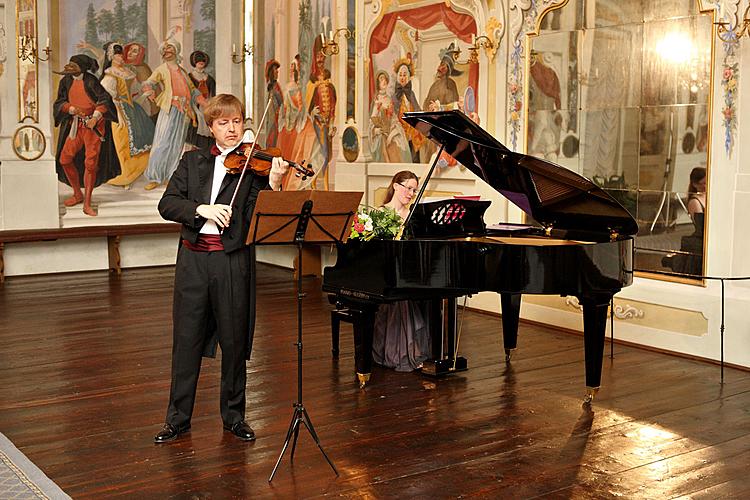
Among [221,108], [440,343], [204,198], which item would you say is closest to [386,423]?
[440,343]

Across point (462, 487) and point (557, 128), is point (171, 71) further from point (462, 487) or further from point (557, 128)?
point (462, 487)

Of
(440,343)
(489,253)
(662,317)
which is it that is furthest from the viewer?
(662,317)

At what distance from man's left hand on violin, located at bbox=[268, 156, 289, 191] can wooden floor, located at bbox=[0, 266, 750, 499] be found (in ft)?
4.21

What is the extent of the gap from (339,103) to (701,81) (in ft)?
15.6

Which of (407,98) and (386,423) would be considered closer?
(386,423)

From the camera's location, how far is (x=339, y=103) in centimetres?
1061

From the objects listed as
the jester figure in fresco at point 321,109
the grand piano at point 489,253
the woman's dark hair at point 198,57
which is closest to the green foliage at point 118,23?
the woman's dark hair at point 198,57

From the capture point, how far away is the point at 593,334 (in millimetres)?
5371

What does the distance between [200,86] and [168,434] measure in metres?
7.94

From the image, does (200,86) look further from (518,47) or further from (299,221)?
(299,221)

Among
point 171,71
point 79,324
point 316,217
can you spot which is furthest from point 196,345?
point 171,71

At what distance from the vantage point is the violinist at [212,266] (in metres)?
4.49

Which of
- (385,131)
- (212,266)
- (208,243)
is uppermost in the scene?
(385,131)

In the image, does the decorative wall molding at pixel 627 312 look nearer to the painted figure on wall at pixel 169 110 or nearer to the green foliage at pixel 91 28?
the painted figure on wall at pixel 169 110
